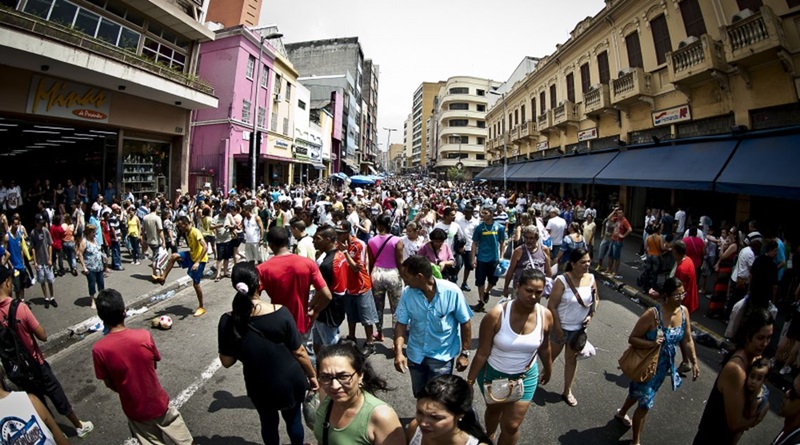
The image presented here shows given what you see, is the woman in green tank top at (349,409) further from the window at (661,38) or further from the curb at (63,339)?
the window at (661,38)

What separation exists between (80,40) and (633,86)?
19.5m

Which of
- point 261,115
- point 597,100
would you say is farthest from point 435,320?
point 261,115

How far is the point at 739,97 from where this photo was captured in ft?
35.7

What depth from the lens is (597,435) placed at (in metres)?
3.56

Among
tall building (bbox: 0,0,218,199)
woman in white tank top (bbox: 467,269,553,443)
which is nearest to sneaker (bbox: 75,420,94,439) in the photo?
woman in white tank top (bbox: 467,269,553,443)

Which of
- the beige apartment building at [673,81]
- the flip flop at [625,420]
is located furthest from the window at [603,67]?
the flip flop at [625,420]

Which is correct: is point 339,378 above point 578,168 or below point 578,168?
below

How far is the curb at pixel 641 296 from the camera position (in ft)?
19.8

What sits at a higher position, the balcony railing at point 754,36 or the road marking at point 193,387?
the balcony railing at point 754,36

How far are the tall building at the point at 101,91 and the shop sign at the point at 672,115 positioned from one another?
19.2 meters

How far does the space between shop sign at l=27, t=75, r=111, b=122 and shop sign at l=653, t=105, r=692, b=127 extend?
2101 cm

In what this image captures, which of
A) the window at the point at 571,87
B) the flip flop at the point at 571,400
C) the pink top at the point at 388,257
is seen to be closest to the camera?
the flip flop at the point at 571,400

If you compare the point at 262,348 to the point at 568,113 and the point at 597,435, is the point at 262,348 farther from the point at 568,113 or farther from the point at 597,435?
the point at 568,113

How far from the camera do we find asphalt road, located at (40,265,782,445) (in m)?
3.54
